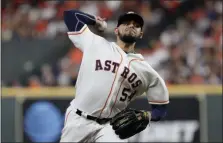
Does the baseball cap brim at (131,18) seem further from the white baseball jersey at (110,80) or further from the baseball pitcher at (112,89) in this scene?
the white baseball jersey at (110,80)

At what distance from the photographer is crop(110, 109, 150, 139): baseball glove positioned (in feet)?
16.5

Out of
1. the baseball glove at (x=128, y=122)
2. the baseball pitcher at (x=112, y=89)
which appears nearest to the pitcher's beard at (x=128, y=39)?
the baseball pitcher at (x=112, y=89)

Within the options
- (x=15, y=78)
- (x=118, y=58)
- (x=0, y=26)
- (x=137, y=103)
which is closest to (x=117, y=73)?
(x=118, y=58)

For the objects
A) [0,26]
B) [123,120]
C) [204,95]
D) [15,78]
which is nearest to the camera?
[123,120]

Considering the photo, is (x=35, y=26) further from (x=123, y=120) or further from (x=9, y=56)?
(x=123, y=120)

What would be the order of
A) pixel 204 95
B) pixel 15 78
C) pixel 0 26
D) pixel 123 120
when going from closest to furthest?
pixel 123 120, pixel 204 95, pixel 15 78, pixel 0 26

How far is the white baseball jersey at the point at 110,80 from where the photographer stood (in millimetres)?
5094

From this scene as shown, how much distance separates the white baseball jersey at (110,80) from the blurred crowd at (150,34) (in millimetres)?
5341

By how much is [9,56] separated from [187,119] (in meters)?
3.53

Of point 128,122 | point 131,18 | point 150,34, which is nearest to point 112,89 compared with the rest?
point 128,122

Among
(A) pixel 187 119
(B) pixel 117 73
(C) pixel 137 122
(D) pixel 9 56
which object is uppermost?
(B) pixel 117 73

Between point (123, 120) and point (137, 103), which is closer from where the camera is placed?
point (123, 120)

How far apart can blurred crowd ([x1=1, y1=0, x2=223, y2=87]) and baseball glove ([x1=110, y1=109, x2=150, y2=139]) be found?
543 cm

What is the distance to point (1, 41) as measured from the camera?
1077 cm
